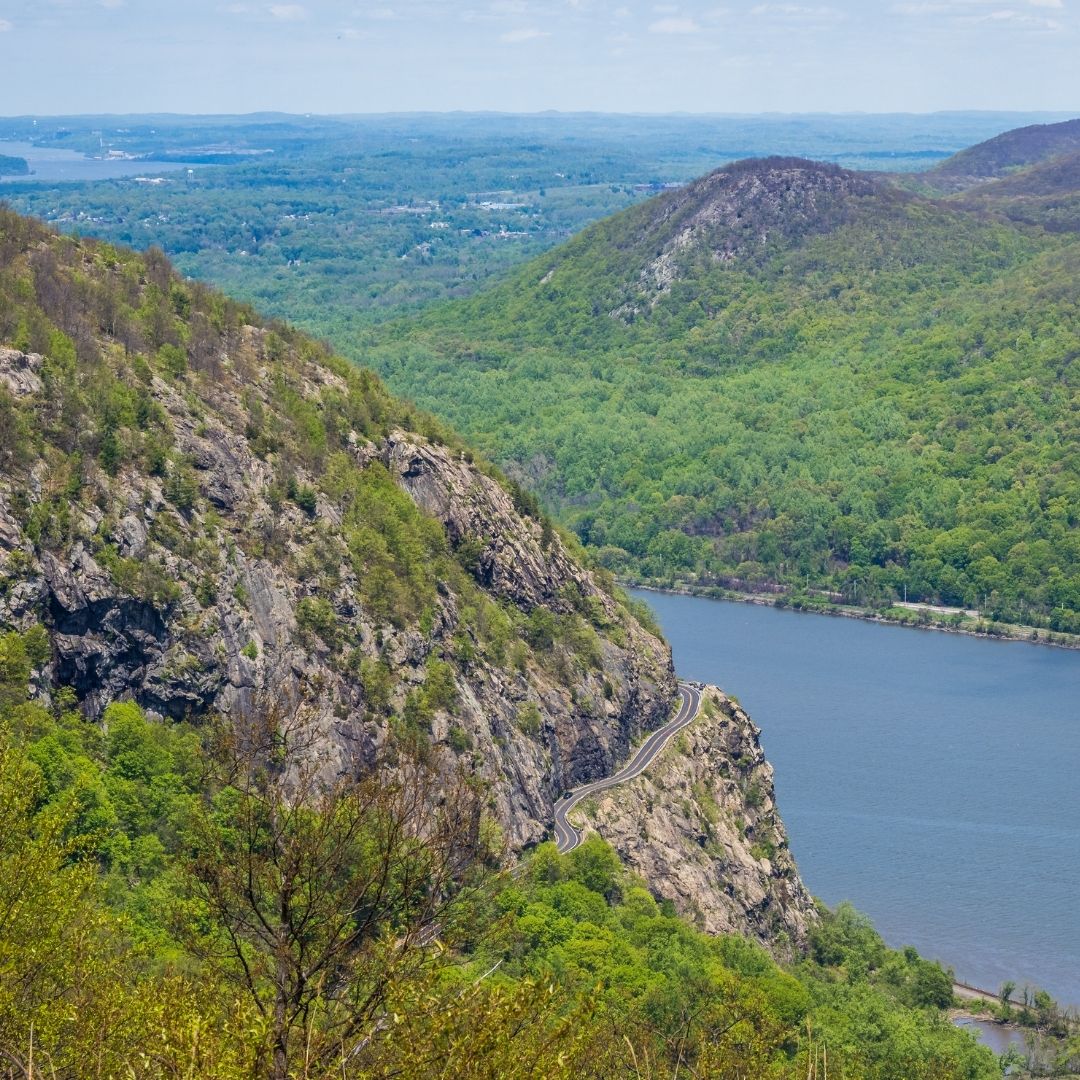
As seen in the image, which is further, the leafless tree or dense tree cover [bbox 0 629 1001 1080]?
the leafless tree

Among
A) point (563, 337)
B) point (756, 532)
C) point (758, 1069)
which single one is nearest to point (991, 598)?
point (756, 532)

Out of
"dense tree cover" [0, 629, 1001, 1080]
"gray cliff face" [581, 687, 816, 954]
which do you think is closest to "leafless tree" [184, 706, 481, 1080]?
"dense tree cover" [0, 629, 1001, 1080]

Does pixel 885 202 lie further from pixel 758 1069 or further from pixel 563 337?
pixel 758 1069

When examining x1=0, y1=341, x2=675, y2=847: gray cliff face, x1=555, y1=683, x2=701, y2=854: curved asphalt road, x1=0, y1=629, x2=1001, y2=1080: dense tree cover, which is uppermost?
x1=0, y1=629, x2=1001, y2=1080: dense tree cover

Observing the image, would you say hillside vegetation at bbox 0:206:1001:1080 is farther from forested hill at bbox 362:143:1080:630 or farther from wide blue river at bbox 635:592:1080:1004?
forested hill at bbox 362:143:1080:630

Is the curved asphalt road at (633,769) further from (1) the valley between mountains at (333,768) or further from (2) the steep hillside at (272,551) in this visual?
(2) the steep hillside at (272,551)

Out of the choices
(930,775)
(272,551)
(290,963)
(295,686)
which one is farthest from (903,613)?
(290,963)
